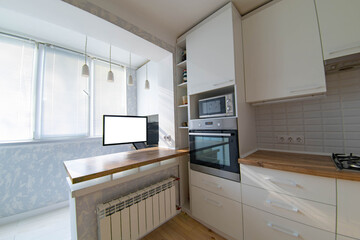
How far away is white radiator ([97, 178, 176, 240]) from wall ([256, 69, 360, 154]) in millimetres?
1436

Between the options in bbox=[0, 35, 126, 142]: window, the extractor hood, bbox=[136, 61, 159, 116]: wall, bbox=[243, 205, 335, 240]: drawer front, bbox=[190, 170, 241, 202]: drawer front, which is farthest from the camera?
bbox=[136, 61, 159, 116]: wall

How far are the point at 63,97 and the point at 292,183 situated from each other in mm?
3192

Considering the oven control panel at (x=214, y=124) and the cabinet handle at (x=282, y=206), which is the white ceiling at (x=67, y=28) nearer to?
the oven control panel at (x=214, y=124)

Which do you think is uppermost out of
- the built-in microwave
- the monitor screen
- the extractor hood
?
the extractor hood

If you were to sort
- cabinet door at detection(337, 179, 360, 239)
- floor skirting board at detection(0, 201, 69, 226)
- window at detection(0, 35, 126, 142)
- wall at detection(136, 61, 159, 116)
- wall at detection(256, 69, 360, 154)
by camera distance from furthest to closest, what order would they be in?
wall at detection(136, 61, 159, 116) < window at detection(0, 35, 126, 142) < floor skirting board at detection(0, 201, 69, 226) < wall at detection(256, 69, 360, 154) < cabinet door at detection(337, 179, 360, 239)

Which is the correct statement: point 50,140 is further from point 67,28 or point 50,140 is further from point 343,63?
point 343,63

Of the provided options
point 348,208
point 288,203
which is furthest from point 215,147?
point 348,208

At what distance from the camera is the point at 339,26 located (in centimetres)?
A: 96

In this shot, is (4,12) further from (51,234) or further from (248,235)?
(248,235)

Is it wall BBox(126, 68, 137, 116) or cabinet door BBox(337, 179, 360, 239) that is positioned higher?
wall BBox(126, 68, 137, 116)

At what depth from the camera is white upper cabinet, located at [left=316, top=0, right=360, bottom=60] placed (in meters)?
0.92

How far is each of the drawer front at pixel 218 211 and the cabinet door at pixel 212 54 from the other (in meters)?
1.23

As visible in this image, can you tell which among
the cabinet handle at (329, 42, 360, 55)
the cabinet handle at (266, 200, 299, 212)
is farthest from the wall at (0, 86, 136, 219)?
the cabinet handle at (329, 42, 360, 55)

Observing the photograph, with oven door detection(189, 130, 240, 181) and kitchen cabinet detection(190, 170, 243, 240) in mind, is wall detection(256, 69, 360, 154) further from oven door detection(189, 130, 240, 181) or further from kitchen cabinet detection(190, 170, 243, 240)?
kitchen cabinet detection(190, 170, 243, 240)
